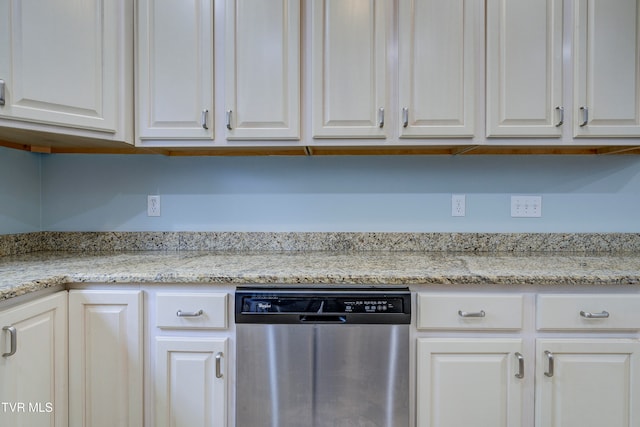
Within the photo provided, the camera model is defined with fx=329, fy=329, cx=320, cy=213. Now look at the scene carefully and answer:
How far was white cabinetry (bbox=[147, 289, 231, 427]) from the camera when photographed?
3.91 feet

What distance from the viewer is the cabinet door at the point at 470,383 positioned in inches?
46.3

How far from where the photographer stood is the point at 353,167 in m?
1.78

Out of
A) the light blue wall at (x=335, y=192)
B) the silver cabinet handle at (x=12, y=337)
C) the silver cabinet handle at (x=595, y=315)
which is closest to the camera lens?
the silver cabinet handle at (x=12, y=337)

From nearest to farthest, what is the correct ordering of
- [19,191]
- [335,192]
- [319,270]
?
[319,270] → [19,191] → [335,192]

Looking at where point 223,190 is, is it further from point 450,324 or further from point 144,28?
point 450,324

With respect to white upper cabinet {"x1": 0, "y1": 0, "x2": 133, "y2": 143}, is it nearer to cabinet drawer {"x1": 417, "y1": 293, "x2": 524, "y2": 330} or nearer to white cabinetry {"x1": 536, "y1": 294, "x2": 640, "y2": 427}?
cabinet drawer {"x1": 417, "y1": 293, "x2": 524, "y2": 330}

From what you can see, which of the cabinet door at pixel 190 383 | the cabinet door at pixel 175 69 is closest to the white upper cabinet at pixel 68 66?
the cabinet door at pixel 175 69

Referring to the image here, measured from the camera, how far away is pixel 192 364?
1.20 m

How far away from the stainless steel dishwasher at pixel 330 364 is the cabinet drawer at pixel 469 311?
3.0 inches

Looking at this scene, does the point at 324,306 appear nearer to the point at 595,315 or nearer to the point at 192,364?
the point at 192,364

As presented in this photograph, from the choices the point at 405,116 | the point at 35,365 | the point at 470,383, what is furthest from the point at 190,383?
the point at 405,116

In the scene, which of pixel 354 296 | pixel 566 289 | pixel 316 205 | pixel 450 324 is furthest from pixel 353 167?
pixel 566 289

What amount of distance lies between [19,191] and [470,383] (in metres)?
2.24

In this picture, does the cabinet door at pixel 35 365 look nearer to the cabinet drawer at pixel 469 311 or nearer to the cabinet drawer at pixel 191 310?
the cabinet drawer at pixel 191 310
